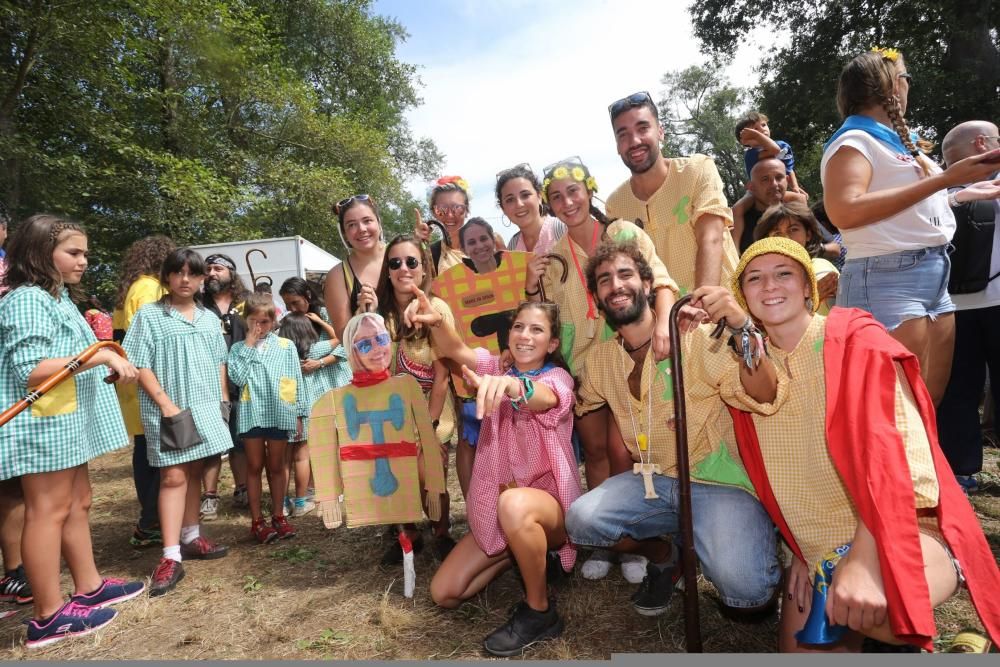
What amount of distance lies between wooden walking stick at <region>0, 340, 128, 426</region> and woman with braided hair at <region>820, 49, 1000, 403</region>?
366 cm

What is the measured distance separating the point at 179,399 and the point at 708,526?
10.8 ft

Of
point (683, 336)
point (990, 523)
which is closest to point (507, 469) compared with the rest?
point (683, 336)

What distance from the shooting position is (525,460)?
9.70 feet

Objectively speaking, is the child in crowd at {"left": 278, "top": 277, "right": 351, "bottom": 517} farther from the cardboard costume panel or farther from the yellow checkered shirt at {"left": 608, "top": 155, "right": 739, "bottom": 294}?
the yellow checkered shirt at {"left": 608, "top": 155, "right": 739, "bottom": 294}

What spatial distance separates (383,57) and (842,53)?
16.6 metres

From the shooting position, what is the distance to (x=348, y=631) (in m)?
2.95

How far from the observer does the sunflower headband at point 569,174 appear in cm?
341

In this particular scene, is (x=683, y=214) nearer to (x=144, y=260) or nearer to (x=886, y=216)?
(x=886, y=216)

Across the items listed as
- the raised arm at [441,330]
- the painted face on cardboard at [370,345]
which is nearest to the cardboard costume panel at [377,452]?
the painted face on cardboard at [370,345]

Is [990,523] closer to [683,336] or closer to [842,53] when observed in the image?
[683,336]

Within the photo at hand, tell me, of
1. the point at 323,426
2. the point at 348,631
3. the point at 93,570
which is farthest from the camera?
the point at 323,426

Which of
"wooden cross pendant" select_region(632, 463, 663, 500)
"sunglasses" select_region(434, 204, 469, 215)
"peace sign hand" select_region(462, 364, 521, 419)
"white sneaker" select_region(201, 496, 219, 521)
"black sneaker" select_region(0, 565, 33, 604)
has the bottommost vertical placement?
"white sneaker" select_region(201, 496, 219, 521)

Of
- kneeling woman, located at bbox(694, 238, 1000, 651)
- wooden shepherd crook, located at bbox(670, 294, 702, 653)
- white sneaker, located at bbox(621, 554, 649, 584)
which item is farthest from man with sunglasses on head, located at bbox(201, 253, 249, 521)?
kneeling woman, located at bbox(694, 238, 1000, 651)

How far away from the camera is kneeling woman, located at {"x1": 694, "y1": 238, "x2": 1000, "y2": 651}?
1767 mm
